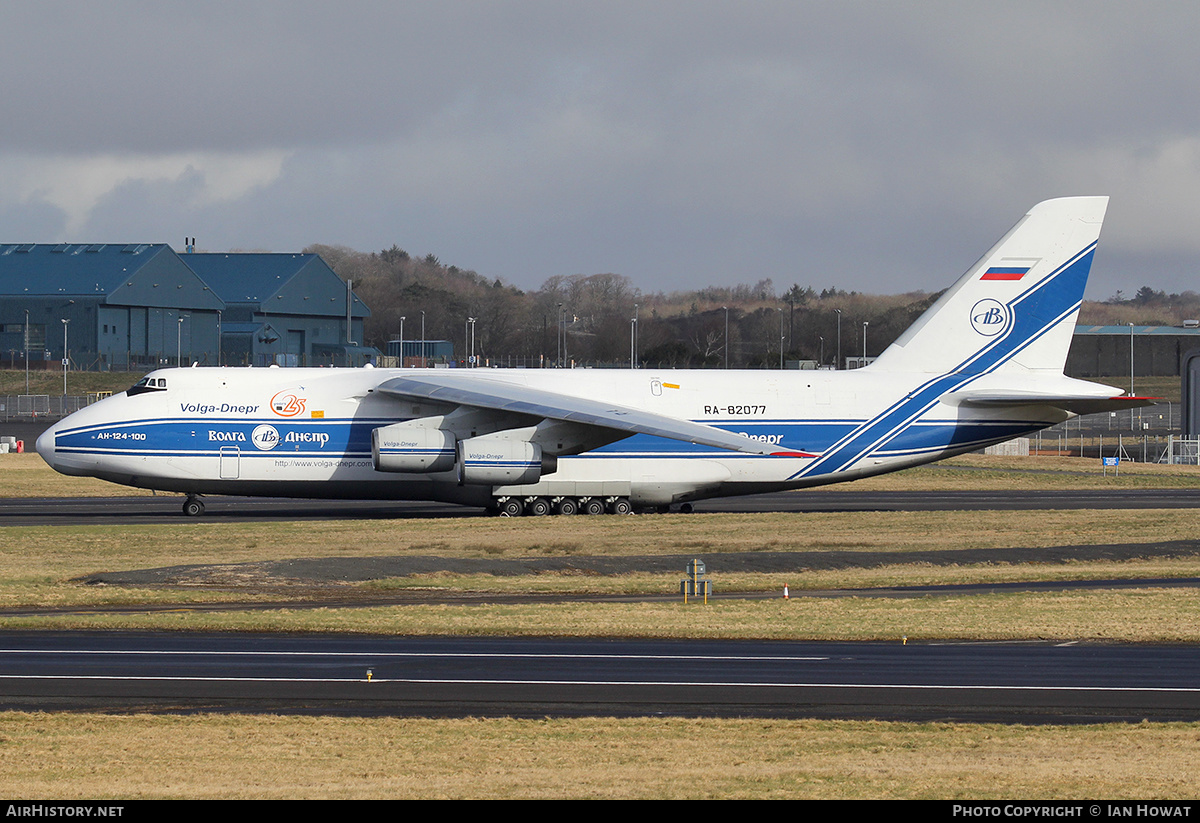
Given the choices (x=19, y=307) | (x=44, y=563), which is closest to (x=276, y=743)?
(x=44, y=563)

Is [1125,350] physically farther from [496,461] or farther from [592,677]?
[592,677]

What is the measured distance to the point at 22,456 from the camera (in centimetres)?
6425

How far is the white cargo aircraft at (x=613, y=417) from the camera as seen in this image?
3775cm

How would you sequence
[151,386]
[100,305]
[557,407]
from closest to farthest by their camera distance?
[557,407] → [151,386] → [100,305]

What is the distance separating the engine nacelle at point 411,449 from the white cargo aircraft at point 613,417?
42 mm

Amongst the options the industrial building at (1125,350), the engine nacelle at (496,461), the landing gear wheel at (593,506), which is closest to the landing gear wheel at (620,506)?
the landing gear wheel at (593,506)

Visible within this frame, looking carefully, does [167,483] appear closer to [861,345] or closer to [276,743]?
[276,743]

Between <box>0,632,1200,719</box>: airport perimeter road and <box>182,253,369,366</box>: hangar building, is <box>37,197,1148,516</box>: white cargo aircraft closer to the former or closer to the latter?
<box>0,632,1200,719</box>: airport perimeter road

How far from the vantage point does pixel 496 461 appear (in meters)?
37.2

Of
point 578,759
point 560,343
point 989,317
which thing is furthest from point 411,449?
point 560,343

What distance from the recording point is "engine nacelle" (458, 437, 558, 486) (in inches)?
1460

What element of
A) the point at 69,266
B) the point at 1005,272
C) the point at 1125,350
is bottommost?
the point at 1005,272

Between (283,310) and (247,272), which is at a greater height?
(247,272)

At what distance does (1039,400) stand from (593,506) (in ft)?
44.2
